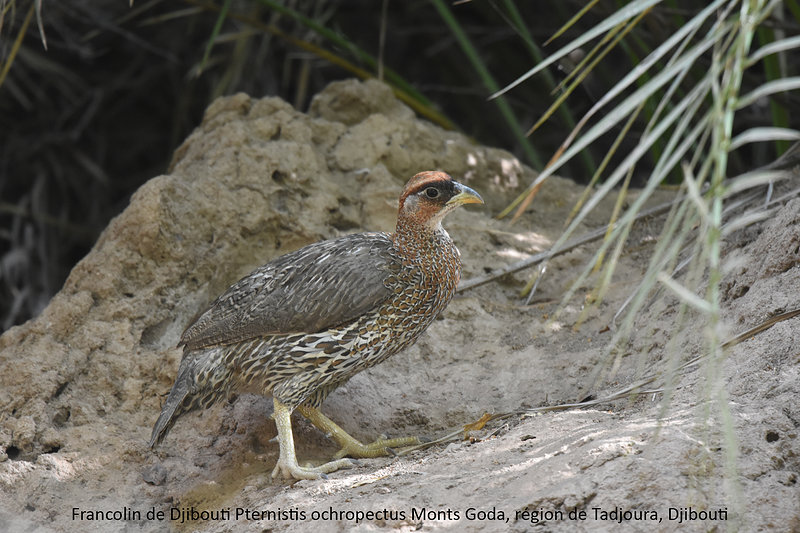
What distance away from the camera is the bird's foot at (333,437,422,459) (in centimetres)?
429

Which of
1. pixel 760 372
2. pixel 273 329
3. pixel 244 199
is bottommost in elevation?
pixel 760 372

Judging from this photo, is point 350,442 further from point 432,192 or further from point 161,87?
point 161,87

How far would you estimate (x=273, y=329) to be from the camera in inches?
167

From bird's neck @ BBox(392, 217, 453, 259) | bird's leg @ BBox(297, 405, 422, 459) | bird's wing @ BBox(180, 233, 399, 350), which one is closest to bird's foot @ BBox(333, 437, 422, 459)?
bird's leg @ BBox(297, 405, 422, 459)

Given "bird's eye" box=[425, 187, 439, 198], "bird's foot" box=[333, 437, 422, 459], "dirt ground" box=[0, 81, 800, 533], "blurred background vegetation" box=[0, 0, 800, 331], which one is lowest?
"bird's foot" box=[333, 437, 422, 459]

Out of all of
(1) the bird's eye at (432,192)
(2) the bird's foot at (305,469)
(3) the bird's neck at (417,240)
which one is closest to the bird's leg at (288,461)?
(2) the bird's foot at (305,469)

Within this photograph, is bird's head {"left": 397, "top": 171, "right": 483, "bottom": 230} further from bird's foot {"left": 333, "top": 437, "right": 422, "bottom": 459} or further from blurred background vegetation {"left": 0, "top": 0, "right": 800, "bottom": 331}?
blurred background vegetation {"left": 0, "top": 0, "right": 800, "bottom": 331}

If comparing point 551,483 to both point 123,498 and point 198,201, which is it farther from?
point 198,201

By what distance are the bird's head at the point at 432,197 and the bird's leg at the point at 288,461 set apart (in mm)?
1170

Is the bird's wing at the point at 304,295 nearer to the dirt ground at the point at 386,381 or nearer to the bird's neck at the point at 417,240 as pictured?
the bird's neck at the point at 417,240

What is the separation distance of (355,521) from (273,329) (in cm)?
132

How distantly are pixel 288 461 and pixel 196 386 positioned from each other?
0.61m

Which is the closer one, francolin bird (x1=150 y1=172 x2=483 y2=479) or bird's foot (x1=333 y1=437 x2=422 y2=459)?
francolin bird (x1=150 y1=172 x2=483 y2=479)

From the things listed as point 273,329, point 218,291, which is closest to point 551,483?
point 273,329
